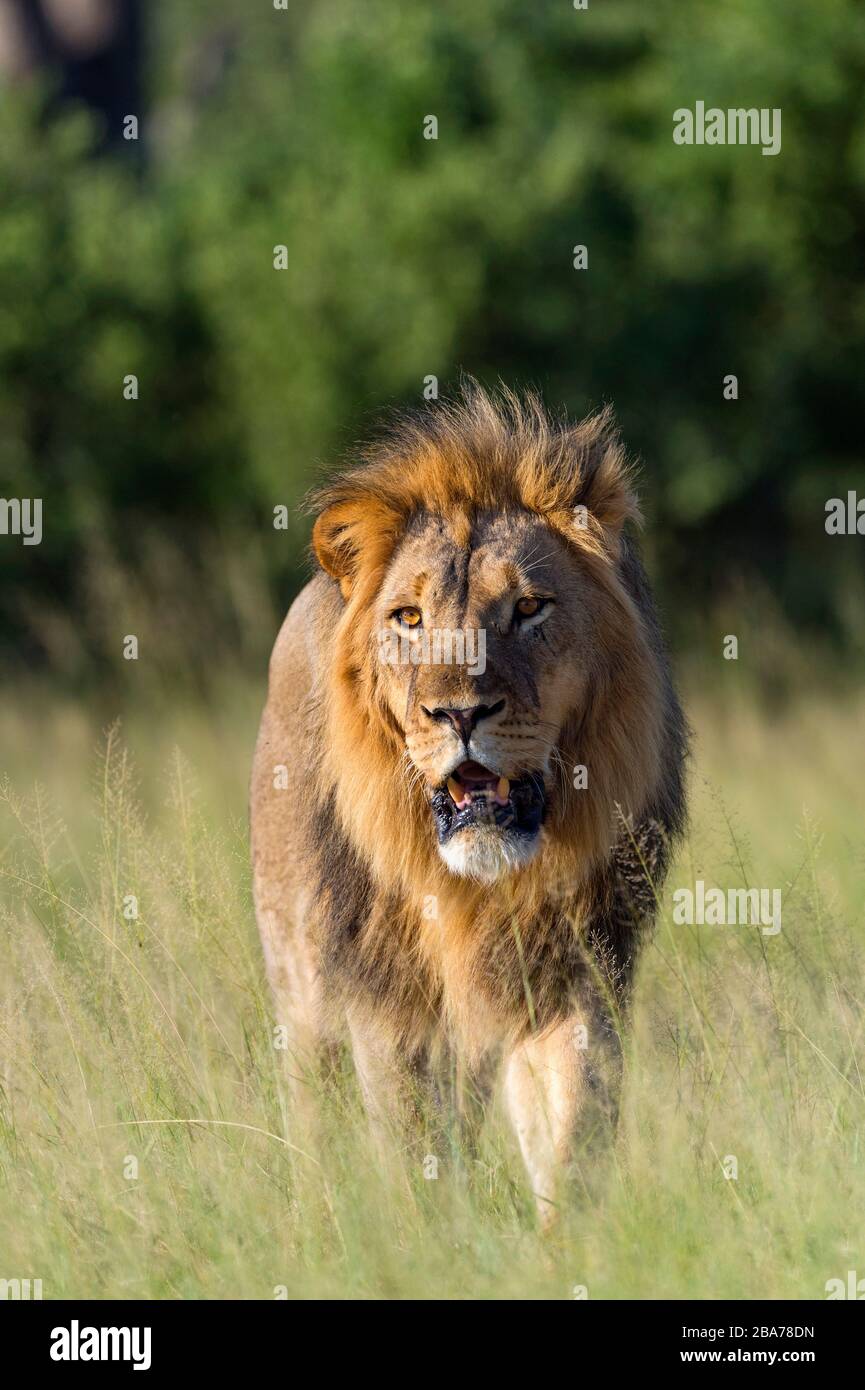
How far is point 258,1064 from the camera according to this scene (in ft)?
18.1

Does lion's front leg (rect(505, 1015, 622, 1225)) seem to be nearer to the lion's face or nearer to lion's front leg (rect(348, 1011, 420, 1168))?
lion's front leg (rect(348, 1011, 420, 1168))

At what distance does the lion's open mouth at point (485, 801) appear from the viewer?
455cm

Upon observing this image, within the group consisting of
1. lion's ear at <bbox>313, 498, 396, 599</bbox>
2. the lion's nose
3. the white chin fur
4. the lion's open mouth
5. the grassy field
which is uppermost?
lion's ear at <bbox>313, 498, 396, 599</bbox>

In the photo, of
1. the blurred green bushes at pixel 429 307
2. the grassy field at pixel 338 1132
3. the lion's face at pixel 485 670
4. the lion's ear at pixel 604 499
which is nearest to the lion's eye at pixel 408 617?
the lion's face at pixel 485 670

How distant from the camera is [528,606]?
15.1 ft

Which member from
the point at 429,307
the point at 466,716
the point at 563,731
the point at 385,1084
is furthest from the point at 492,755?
the point at 429,307

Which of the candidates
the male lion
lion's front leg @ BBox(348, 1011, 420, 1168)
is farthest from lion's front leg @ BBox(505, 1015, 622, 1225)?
lion's front leg @ BBox(348, 1011, 420, 1168)

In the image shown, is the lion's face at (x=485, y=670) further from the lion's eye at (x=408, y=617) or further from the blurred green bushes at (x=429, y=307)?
the blurred green bushes at (x=429, y=307)

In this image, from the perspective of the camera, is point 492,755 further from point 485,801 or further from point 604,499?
point 604,499

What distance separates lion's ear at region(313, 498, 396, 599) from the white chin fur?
775 mm

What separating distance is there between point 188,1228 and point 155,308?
12065 mm

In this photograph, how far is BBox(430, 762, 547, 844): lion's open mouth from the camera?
14.9ft

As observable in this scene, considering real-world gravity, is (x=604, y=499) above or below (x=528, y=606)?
above

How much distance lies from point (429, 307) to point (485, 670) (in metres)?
10.6
